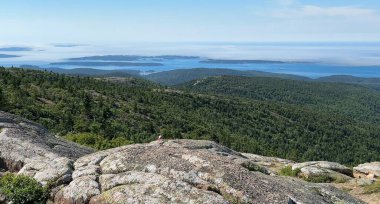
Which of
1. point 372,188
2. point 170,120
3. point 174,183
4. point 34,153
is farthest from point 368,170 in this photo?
point 170,120

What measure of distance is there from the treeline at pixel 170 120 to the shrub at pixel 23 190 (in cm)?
2523

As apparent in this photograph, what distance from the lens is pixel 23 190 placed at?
13.3m

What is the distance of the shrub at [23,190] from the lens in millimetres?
13320

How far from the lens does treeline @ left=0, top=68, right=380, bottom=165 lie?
8638cm

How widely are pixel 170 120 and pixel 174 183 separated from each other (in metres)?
110

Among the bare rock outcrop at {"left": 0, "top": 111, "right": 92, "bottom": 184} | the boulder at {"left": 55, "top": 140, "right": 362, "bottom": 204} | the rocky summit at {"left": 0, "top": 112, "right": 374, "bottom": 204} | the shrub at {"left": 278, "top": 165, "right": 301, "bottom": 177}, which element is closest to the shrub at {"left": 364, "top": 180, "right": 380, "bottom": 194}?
the shrub at {"left": 278, "top": 165, "right": 301, "bottom": 177}

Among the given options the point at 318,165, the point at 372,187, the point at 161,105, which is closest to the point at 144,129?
the point at 161,105

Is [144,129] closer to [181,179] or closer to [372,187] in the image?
[372,187]

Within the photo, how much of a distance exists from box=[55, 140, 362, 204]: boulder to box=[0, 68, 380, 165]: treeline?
2541cm

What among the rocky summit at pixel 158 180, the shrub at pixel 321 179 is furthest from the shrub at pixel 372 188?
the rocky summit at pixel 158 180

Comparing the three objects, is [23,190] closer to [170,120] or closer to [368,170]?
[368,170]

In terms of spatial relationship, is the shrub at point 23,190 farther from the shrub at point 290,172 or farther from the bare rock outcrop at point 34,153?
the shrub at point 290,172

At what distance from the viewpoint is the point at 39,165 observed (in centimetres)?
1614

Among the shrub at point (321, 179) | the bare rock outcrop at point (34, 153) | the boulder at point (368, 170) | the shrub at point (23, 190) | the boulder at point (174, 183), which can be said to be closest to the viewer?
the boulder at point (174, 183)
